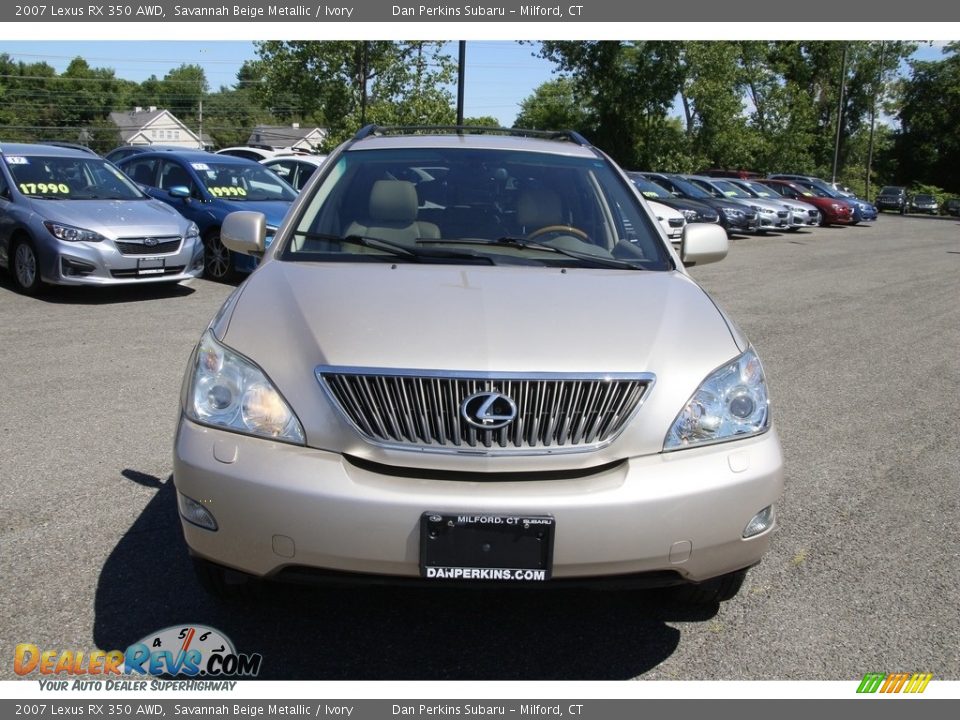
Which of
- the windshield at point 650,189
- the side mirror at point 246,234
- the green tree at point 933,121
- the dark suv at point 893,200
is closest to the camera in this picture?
the side mirror at point 246,234

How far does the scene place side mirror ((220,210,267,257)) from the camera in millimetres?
4145

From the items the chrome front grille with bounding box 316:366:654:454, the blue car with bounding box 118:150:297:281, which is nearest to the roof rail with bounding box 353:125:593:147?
the chrome front grille with bounding box 316:366:654:454

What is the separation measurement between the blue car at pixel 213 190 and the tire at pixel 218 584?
8102 mm

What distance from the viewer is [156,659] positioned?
2924 mm

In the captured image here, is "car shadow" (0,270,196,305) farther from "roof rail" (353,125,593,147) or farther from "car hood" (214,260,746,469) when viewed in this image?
"car hood" (214,260,746,469)

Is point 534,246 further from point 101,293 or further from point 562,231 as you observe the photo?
point 101,293

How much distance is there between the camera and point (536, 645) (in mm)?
3064

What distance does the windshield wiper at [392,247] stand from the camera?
11.9 ft

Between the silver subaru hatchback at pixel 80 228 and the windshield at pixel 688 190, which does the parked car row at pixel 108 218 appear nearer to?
the silver subaru hatchback at pixel 80 228

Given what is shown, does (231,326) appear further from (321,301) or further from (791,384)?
(791,384)

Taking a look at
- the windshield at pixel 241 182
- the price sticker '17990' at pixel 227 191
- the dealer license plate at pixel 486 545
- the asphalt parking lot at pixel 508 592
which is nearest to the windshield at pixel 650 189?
the windshield at pixel 241 182

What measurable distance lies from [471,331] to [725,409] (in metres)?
0.83

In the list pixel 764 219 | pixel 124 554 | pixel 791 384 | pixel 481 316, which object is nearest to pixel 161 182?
pixel 791 384

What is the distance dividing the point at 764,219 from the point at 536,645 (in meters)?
24.5
